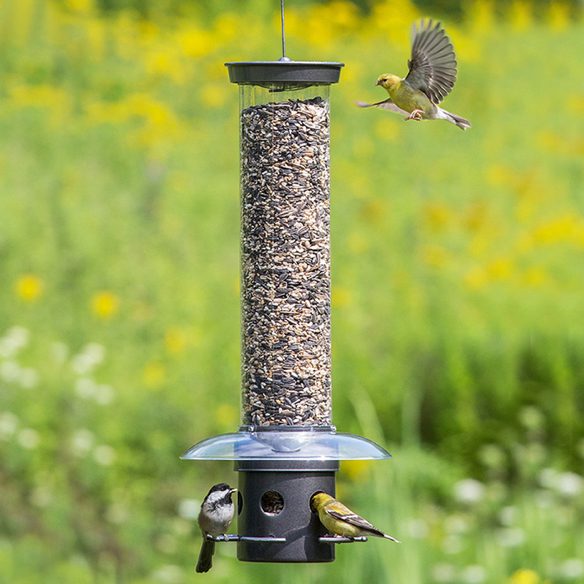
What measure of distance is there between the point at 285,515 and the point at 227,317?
537 cm

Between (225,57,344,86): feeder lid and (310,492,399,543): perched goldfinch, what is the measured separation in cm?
122

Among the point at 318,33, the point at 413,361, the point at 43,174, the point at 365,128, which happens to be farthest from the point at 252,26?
the point at 413,361

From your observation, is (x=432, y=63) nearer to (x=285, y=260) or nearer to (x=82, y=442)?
(x=285, y=260)

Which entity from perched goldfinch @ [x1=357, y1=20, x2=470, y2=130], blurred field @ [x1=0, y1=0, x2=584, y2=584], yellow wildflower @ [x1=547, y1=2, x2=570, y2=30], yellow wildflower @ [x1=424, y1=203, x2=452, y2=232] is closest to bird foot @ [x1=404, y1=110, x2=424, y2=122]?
perched goldfinch @ [x1=357, y1=20, x2=470, y2=130]

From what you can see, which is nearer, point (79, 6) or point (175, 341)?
point (175, 341)

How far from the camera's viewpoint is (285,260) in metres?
4.61

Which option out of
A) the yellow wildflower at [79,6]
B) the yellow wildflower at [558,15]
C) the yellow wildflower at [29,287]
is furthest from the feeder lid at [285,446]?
the yellow wildflower at [558,15]

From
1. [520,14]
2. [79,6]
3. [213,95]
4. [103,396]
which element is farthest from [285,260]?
[520,14]

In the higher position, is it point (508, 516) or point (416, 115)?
point (416, 115)

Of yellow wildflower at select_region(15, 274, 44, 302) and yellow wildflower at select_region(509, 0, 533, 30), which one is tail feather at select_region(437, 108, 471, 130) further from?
yellow wildflower at select_region(509, 0, 533, 30)

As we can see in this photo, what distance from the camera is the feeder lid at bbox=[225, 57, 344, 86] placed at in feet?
14.3

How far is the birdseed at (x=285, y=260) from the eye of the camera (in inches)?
180

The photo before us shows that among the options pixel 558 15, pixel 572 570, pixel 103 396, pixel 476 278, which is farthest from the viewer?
pixel 558 15

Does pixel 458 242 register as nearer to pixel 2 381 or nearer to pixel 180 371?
pixel 180 371
